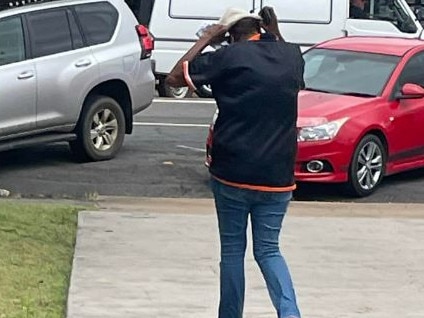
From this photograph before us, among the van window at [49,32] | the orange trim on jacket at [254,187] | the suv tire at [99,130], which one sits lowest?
the suv tire at [99,130]

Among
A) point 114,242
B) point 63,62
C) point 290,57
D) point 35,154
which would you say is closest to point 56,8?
point 63,62

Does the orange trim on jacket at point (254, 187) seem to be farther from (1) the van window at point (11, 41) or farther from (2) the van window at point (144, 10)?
(2) the van window at point (144, 10)

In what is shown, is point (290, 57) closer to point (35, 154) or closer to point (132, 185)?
point (132, 185)

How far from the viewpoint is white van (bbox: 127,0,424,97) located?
65.4ft

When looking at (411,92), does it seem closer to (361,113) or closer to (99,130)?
(361,113)

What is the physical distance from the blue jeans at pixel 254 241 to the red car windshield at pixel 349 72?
19.7ft

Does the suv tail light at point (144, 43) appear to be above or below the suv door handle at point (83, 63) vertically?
below

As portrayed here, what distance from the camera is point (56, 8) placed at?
12.6 metres

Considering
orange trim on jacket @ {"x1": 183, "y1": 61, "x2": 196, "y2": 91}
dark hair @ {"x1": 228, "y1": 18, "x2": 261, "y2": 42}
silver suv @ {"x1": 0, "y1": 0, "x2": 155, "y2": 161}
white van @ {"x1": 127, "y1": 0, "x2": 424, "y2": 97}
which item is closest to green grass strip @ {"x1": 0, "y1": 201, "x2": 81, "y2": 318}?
orange trim on jacket @ {"x1": 183, "y1": 61, "x2": 196, "y2": 91}

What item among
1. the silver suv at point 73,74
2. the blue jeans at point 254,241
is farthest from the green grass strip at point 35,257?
the silver suv at point 73,74

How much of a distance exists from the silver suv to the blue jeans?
5693mm

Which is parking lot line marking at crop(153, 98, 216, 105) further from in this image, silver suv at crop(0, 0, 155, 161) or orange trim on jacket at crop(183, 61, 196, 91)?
orange trim on jacket at crop(183, 61, 196, 91)

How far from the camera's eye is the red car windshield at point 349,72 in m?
12.3

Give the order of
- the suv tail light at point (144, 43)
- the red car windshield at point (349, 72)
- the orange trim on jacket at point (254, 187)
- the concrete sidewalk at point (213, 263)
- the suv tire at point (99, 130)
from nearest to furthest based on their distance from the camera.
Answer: the orange trim on jacket at point (254, 187), the concrete sidewalk at point (213, 263), the red car windshield at point (349, 72), the suv tire at point (99, 130), the suv tail light at point (144, 43)
